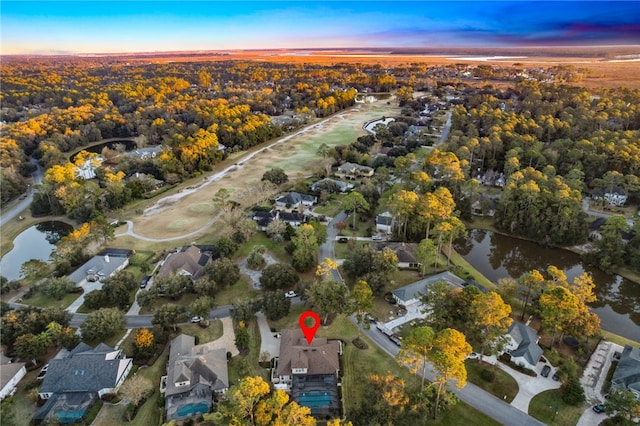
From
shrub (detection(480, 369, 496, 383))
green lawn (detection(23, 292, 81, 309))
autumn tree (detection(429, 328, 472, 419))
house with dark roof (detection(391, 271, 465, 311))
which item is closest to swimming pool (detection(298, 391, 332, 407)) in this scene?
autumn tree (detection(429, 328, 472, 419))

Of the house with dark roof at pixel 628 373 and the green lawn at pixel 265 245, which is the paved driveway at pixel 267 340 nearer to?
the green lawn at pixel 265 245

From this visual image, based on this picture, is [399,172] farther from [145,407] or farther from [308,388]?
[145,407]

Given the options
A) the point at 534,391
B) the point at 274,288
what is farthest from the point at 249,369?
the point at 534,391

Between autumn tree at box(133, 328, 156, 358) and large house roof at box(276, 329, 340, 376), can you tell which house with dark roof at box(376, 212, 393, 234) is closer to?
large house roof at box(276, 329, 340, 376)

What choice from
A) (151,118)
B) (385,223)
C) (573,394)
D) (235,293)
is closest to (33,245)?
(235,293)

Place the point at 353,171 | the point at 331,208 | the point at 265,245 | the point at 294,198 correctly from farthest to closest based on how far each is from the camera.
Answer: the point at 353,171 → the point at 294,198 → the point at 331,208 → the point at 265,245

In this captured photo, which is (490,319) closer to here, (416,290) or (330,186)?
(416,290)

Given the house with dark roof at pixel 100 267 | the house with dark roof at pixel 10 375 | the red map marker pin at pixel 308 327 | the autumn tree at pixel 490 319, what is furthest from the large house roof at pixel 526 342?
the house with dark roof at pixel 100 267
